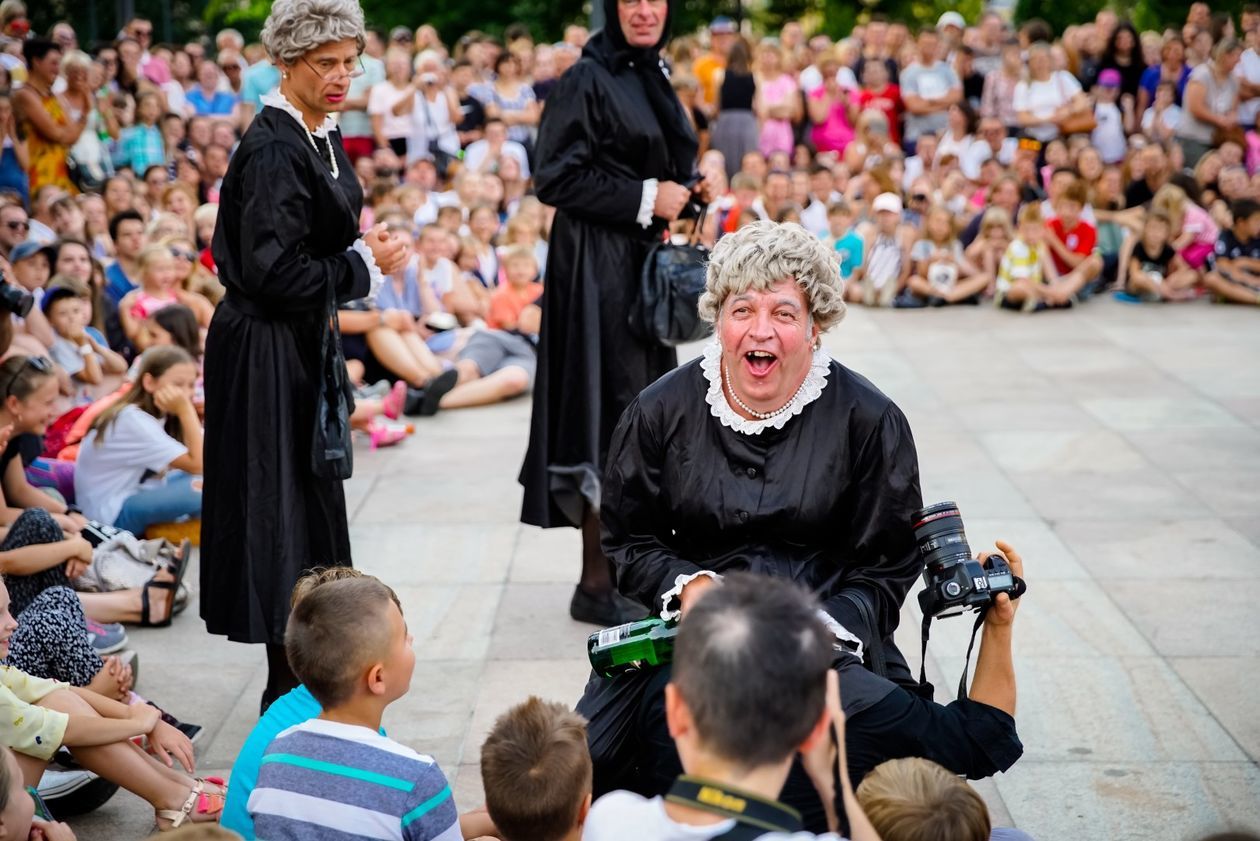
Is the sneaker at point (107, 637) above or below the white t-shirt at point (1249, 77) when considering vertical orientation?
below

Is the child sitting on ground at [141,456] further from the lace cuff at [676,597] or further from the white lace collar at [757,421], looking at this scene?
the lace cuff at [676,597]

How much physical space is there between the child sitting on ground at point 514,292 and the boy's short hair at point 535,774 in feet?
23.8

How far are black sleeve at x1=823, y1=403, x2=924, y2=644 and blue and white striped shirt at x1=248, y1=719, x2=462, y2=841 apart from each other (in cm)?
109

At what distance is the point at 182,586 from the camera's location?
563 cm

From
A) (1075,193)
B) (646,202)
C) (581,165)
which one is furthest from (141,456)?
(1075,193)

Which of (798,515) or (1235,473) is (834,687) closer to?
(798,515)

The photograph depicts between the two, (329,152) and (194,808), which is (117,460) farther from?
(194,808)

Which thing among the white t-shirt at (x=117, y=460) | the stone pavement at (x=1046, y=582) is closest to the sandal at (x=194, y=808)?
the stone pavement at (x=1046, y=582)

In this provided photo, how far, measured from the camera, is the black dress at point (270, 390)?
4191 millimetres

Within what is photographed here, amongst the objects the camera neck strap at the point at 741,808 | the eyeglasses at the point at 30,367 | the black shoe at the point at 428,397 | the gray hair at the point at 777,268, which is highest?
the gray hair at the point at 777,268

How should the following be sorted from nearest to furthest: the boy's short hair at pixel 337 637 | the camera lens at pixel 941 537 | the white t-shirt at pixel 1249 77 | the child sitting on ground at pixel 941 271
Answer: the boy's short hair at pixel 337 637
the camera lens at pixel 941 537
the child sitting on ground at pixel 941 271
the white t-shirt at pixel 1249 77

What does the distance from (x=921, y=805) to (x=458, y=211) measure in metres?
8.98

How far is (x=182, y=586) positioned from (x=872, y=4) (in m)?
23.8

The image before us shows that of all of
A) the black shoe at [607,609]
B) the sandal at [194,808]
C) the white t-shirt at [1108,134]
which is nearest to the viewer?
the sandal at [194,808]
